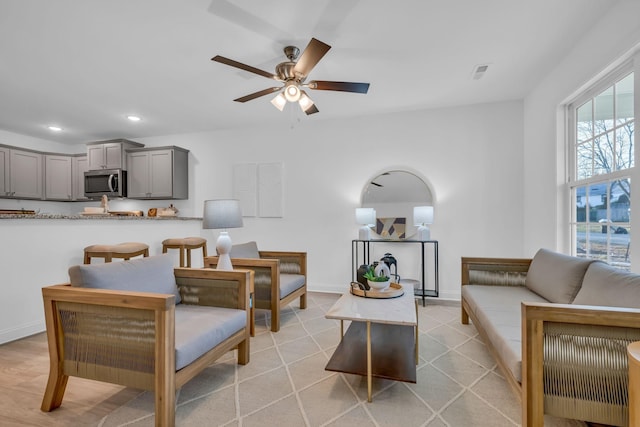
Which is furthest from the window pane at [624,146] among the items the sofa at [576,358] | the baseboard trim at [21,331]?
the baseboard trim at [21,331]

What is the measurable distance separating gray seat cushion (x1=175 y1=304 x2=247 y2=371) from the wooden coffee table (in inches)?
25.6

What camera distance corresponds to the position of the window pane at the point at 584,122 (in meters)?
2.59

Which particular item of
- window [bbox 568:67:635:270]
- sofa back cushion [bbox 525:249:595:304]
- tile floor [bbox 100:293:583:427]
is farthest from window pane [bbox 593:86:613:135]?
tile floor [bbox 100:293:583:427]

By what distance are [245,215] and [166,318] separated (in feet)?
11.3

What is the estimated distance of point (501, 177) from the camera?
12.6 ft

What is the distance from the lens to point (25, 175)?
197 inches

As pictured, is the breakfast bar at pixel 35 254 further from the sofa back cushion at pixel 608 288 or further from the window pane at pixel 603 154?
the window pane at pixel 603 154

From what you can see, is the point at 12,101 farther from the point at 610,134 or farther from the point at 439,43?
the point at 610,134

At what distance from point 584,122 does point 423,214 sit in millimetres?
1713

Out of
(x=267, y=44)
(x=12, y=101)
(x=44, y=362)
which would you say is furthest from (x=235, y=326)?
(x=12, y=101)

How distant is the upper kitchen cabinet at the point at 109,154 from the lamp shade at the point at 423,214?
4643 millimetres

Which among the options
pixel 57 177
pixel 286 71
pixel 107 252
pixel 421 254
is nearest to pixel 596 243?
pixel 421 254

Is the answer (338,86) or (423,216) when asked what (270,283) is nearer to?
(338,86)

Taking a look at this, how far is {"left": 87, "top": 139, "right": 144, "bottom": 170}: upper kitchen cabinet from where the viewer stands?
5008mm
